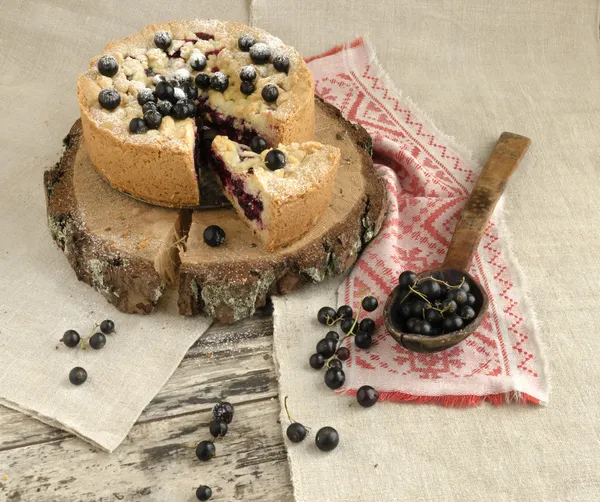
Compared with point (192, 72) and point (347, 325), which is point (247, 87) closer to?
point (192, 72)

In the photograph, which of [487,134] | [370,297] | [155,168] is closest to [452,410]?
[370,297]

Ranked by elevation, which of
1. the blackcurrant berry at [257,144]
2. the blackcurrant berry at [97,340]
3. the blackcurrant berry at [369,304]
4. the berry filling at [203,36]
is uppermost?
the berry filling at [203,36]

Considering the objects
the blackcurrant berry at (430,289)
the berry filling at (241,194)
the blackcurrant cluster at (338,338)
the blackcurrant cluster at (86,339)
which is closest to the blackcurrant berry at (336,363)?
the blackcurrant cluster at (338,338)

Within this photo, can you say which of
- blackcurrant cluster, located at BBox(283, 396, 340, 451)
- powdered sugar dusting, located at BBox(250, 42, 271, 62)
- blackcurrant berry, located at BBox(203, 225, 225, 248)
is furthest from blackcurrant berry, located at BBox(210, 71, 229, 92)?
blackcurrant cluster, located at BBox(283, 396, 340, 451)

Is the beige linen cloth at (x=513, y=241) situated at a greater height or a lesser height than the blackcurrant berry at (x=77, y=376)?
greater

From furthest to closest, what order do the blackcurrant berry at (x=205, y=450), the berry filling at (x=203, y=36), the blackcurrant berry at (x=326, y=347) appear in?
the berry filling at (x=203, y=36) → the blackcurrant berry at (x=326, y=347) → the blackcurrant berry at (x=205, y=450)

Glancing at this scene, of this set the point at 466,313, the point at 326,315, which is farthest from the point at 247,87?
the point at 466,313

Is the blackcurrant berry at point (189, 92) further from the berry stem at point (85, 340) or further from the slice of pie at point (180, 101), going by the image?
the berry stem at point (85, 340)
